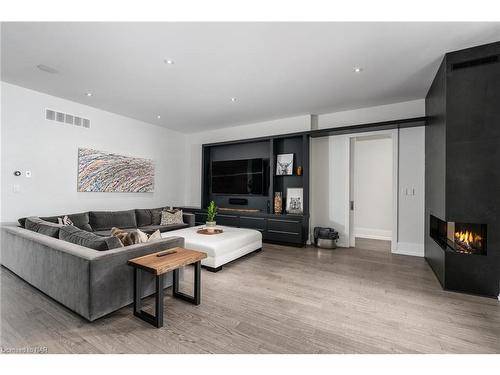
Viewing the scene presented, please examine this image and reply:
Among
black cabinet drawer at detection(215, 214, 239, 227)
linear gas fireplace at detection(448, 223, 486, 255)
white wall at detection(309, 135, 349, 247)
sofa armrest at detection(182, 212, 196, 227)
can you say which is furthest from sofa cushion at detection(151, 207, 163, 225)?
linear gas fireplace at detection(448, 223, 486, 255)

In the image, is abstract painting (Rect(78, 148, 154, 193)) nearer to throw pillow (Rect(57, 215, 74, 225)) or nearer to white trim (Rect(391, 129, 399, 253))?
throw pillow (Rect(57, 215, 74, 225))

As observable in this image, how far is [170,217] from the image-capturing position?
206 inches

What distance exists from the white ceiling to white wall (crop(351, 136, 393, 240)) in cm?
188

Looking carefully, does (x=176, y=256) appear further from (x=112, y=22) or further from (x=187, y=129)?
(x=187, y=129)

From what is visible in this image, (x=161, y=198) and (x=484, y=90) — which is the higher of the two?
→ (x=484, y=90)

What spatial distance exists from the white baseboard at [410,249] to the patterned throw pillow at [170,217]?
4.43m

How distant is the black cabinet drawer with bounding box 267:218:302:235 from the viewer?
4.75 m

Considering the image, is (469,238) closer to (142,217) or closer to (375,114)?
(375,114)

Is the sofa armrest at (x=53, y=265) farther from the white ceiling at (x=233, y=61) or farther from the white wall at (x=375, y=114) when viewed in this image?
the white wall at (x=375, y=114)

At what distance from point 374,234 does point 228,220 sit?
3666 mm

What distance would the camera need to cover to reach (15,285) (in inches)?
109

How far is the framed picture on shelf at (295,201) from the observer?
5.15 meters

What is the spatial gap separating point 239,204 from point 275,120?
223 centimetres
